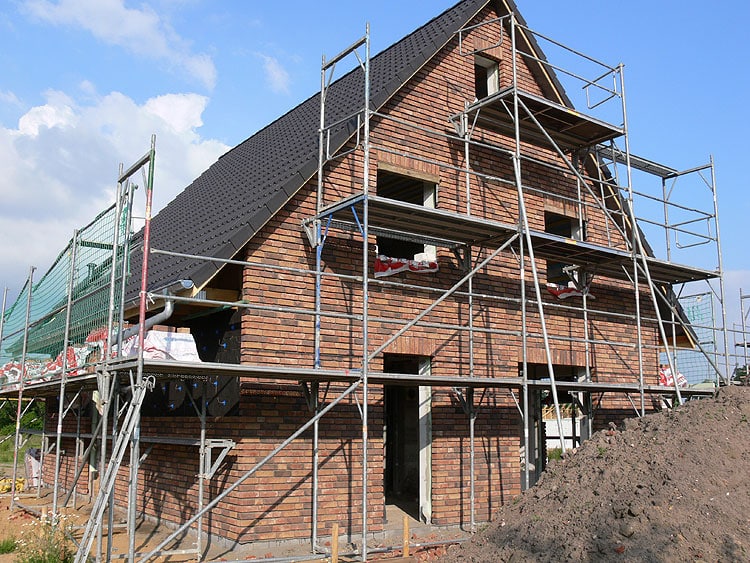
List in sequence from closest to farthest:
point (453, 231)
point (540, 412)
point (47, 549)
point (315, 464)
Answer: point (47, 549), point (315, 464), point (453, 231), point (540, 412)

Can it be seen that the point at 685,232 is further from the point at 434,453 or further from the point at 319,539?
the point at 319,539

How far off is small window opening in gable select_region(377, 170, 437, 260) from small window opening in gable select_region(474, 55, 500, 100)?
215 cm

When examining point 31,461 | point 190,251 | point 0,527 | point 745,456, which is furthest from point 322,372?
point 31,461

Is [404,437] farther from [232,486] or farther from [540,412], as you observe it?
[232,486]

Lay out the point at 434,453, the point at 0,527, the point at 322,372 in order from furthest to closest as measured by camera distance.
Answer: the point at 0,527
the point at 434,453
the point at 322,372

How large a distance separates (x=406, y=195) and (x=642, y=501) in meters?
7.25

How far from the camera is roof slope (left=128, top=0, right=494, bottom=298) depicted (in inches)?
365

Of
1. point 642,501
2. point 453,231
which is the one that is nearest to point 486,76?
point 453,231

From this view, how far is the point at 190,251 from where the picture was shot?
991cm

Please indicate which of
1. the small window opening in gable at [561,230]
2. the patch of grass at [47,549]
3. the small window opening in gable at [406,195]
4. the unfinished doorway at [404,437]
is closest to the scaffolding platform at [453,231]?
the small window opening in gable at [406,195]

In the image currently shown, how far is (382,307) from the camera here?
1021 centimetres

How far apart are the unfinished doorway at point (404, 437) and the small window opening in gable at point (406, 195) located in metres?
1.75

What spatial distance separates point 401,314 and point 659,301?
647 cm

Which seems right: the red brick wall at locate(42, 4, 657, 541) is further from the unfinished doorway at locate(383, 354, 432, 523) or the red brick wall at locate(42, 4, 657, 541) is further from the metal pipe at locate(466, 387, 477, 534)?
the unfinished doorway at locate(383, 354, 432, 523)
